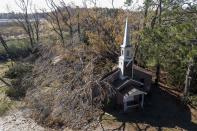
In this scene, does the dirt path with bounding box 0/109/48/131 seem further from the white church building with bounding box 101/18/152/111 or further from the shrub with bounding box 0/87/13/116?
the white church building with bounding box 101/18/152/111

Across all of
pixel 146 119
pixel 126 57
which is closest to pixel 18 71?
pixel 126 57

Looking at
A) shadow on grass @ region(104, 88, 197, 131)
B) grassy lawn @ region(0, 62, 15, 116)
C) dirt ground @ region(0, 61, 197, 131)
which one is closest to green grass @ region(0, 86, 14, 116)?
grassy lawn @ region(0, 62, 15, 116)

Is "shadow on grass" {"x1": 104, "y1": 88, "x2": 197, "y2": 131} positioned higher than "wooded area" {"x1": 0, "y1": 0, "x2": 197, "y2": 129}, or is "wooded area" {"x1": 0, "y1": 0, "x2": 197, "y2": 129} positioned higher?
"wooded area" {"x1": 0, "y1": 0, "x2": 197, "y2": 129}

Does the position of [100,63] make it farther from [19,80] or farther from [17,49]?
[17,49]

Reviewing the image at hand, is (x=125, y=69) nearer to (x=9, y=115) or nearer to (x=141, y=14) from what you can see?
(x=141, y=14)

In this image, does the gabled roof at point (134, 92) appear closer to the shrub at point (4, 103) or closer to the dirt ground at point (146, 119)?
the dirt ground at point (146, 119)

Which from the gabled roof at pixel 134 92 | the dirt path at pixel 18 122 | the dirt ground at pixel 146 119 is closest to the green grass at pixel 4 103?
the dirt ground at pixel 146 119
